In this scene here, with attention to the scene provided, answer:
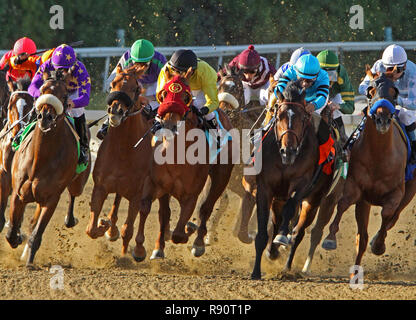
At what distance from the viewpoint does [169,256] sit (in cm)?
1034

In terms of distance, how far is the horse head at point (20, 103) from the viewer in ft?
32.6

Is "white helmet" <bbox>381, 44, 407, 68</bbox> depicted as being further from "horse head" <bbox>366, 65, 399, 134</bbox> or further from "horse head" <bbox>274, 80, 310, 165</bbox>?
"horse head" <bbox>274, 80, 310, 165</bbox>

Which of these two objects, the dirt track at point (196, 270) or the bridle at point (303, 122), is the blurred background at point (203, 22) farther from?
the bridle at point (303, 122)

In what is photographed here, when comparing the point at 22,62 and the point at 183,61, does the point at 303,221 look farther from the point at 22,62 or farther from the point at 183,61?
the point at 22,62

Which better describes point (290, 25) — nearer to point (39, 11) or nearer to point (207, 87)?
point (39, 11)

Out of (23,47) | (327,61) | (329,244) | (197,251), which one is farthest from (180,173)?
(23,47)

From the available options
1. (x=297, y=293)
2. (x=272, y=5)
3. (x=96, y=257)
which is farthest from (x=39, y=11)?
(x=297, y=293)

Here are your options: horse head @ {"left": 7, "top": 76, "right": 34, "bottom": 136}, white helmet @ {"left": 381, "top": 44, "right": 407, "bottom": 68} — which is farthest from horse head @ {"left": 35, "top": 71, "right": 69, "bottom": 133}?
white helmet @ {"left": 381, "top": 44, "right": 407, "bottom": 68}

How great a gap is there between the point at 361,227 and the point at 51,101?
3.05m

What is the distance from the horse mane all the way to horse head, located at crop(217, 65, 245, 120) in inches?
77.1

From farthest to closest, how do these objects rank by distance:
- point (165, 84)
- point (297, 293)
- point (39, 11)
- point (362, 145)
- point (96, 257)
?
1. point (39, 11)
2. point (96, 257)
3. point (362, 145)
4. point (165, 84)
5. point (297, 293)

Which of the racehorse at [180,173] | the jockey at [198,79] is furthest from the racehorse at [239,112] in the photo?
the racehorse at [180,173]

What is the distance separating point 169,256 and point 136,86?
2.11 meters

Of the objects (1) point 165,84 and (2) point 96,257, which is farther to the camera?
(2) point 96,257
